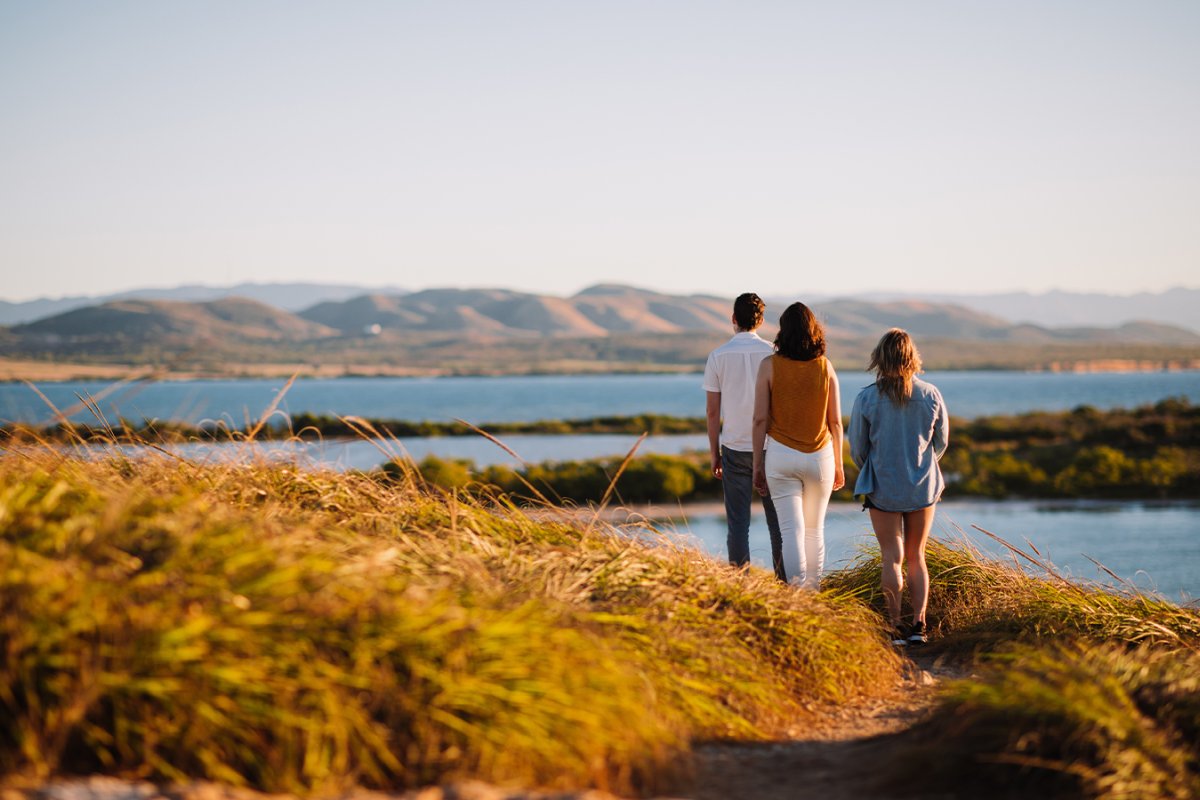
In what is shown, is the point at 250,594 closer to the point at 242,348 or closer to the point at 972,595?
the point at 972,595

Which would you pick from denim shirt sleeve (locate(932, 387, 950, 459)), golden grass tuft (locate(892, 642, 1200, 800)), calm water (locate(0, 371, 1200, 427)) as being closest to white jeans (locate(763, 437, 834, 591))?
denim shirt sleeve (locate(932, 387, 950, 459))

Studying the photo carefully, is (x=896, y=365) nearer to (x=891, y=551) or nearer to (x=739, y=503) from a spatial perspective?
(x=891, y=551)

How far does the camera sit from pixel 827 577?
8.17 metres

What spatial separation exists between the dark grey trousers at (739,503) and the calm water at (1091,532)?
7478mm

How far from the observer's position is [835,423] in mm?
6859

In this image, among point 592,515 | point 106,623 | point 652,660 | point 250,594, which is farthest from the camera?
point 592,515

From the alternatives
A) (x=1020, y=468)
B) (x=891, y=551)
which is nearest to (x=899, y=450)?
(x=891, y=551)

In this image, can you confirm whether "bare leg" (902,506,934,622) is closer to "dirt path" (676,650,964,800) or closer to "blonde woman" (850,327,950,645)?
"blonde woman" (850,327,950,645)

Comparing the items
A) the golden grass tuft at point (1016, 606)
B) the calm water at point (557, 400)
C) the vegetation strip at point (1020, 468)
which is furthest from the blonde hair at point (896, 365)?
the calm water at point (557, 400)

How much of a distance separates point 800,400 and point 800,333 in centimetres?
42

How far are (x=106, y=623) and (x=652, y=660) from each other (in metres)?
2.44

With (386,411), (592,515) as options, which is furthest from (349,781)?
(386,411)

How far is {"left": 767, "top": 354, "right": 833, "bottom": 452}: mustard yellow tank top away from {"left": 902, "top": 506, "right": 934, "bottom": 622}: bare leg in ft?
2.43

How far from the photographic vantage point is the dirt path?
13.8 ft
